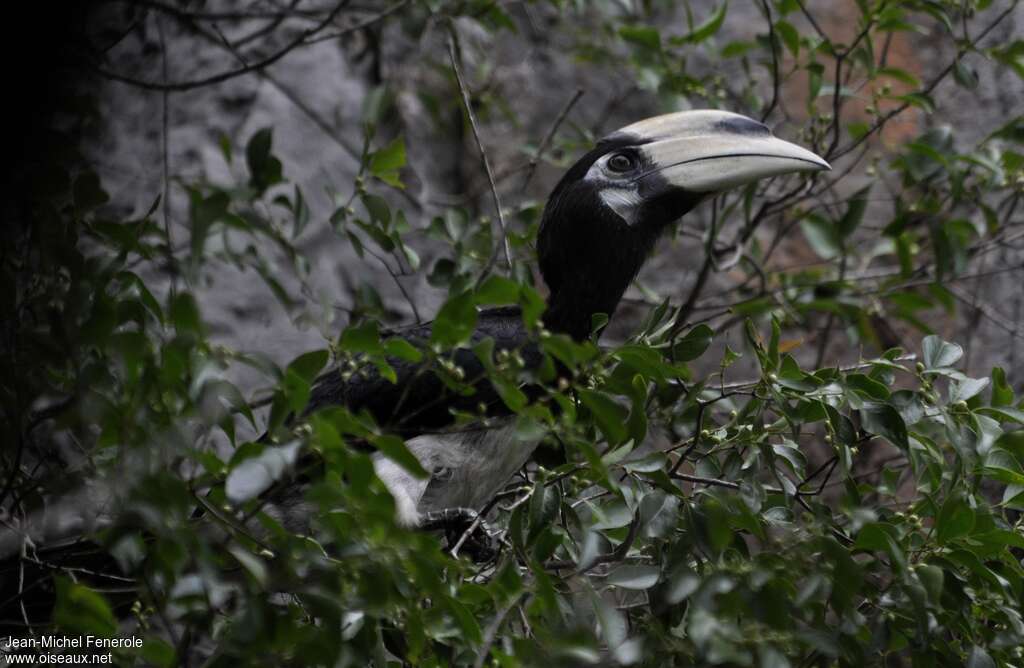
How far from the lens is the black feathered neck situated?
8.17ft

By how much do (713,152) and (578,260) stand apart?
38 cm

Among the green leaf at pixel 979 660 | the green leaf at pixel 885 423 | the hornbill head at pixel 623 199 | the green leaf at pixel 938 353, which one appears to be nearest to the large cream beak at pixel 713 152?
the hornbill head at pixel 623 199

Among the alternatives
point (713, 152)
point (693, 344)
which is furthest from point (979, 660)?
point (713, 152)

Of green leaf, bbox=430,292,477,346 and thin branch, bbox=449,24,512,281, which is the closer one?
green leaf, bbox=430,292,477,346

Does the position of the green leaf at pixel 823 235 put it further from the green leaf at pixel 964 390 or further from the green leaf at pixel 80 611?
the green leaf at pixel 80 611

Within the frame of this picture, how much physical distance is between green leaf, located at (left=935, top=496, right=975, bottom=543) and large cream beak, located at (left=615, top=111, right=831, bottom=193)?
88 cm

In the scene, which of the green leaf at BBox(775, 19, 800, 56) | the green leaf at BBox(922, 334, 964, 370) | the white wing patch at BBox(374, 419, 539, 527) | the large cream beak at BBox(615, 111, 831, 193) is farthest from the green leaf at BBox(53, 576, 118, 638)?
the green leaf at BBox(775, 19, 800, 56)

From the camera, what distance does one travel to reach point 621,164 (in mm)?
2580

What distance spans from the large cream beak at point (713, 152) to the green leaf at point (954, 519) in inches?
34.6

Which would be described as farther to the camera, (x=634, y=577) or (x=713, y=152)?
(x=713, y=152)

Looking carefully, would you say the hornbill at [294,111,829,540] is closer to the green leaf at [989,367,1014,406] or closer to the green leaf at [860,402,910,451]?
the green leaf at [989,367,1014,406]

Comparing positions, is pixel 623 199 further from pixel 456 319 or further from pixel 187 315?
pixel 187 315

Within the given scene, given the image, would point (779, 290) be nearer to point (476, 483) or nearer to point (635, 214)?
point (635, 214)

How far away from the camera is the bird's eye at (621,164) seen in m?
2.58
